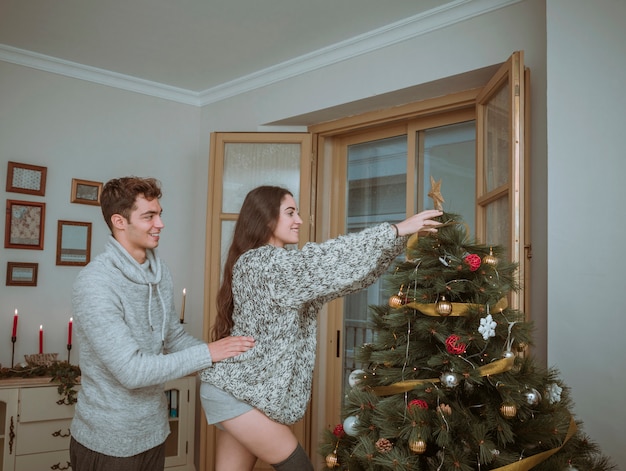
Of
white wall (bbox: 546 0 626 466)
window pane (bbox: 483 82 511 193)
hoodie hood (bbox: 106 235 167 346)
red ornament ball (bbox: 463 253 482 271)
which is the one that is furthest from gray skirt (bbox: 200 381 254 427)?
window pane (bbox: 483 82 511 193)

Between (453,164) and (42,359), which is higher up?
(453,164)

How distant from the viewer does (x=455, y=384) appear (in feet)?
4.88

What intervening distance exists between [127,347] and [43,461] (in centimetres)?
205

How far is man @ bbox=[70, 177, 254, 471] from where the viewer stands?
5.63 feet

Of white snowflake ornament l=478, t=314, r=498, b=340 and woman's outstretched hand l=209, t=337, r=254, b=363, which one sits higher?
white snowflake ornament l=478, t=314, r=498, b=340

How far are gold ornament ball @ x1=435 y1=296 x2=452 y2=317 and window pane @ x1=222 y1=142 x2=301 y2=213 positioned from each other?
2.64m

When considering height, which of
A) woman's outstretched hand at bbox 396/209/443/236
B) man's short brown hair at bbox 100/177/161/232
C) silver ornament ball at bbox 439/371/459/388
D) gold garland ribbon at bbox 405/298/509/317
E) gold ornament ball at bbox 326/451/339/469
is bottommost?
gold ornament ball at bbox 326/451/339/469

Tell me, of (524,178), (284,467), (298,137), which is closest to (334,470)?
(284,467)

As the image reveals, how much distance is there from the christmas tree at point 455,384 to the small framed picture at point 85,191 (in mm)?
2963

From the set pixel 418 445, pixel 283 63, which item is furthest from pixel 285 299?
pixel 283 63

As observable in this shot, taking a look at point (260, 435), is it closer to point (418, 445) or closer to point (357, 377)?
point (357, 377)

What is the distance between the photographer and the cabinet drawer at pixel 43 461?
10.6ft

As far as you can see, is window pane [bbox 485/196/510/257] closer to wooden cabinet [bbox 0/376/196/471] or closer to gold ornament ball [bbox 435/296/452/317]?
gold ornament ball [bbox 435/296/452/317]

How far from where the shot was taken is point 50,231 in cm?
397
